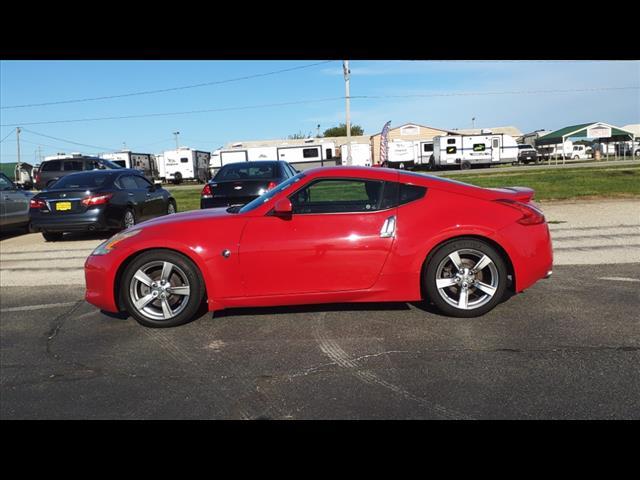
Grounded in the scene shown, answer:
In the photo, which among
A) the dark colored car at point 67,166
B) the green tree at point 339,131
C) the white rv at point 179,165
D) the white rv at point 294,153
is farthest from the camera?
the green tree at point 339,131

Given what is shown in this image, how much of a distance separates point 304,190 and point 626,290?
3459 millimetres

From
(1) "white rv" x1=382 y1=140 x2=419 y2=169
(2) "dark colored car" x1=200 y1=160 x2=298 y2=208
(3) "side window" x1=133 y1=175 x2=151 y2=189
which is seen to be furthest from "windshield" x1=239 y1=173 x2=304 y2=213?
(1) "white rv" x1=382 y1=140 x2=419 y2=169

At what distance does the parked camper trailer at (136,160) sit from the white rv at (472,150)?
23.7 meters

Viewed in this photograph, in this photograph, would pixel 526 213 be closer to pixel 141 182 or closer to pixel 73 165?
pixel 141 182

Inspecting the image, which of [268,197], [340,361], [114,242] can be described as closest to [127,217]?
[114,242]

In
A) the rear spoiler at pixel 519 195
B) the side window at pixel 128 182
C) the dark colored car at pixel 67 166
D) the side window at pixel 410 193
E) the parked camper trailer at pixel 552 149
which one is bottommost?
the rear spoiler at pixel 519 195

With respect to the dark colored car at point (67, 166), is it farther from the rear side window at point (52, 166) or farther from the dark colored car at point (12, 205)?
the dark colored car at point (12, 205)

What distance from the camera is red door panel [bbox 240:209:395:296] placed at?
4.59m

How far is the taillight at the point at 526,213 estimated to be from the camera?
4762mm

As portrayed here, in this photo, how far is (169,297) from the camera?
478 centimetres

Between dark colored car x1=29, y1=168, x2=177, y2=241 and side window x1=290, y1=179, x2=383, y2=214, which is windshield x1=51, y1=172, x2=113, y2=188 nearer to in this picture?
dark colored car x1=29, y1=168, x2=177, y2=241

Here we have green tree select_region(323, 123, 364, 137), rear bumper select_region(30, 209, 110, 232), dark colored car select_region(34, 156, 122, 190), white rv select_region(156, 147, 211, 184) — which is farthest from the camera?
green tree select_region(323, 123, 364, 137)

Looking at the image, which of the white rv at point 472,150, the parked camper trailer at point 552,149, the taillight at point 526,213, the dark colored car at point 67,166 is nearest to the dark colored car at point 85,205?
the taillight at point 526,213
